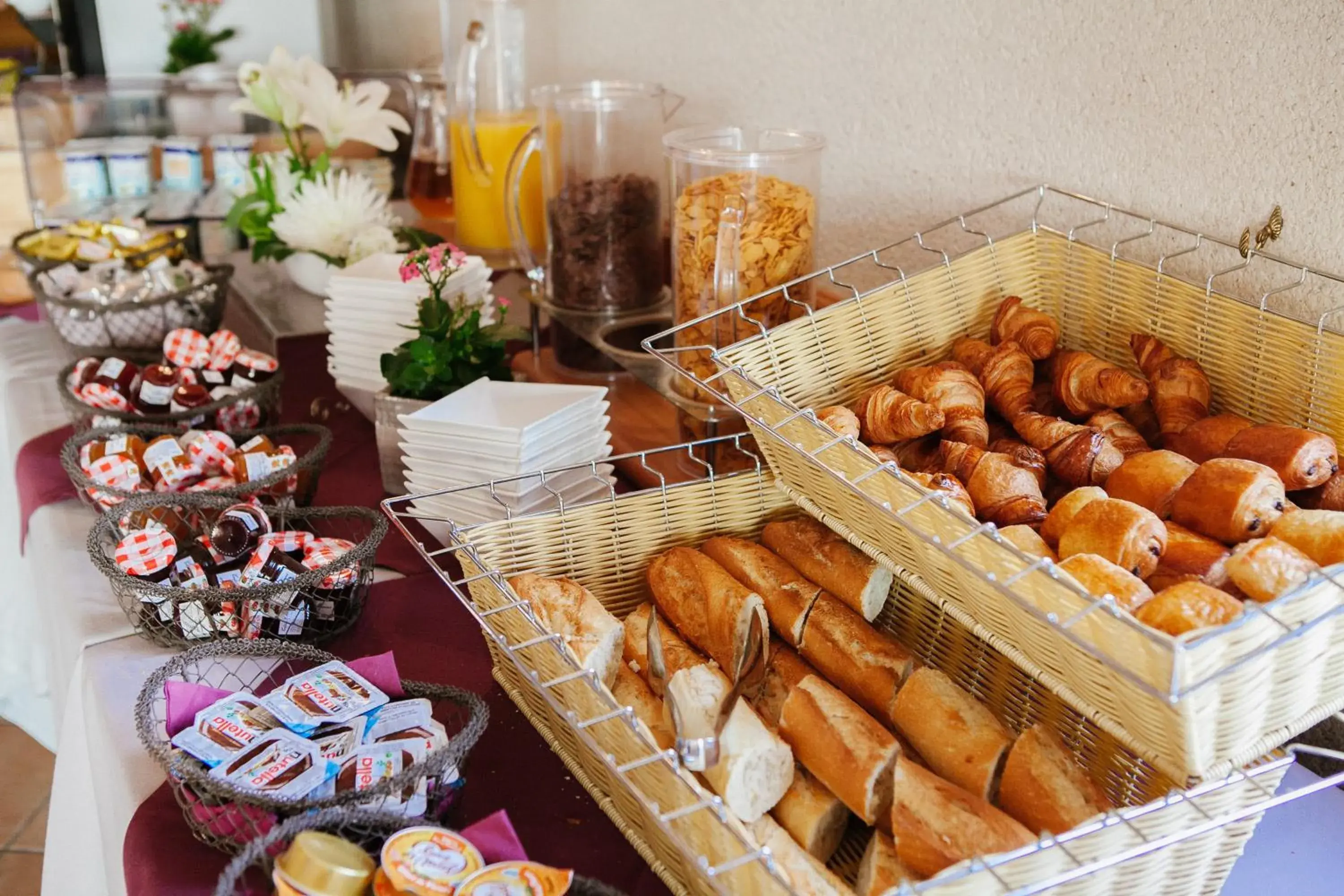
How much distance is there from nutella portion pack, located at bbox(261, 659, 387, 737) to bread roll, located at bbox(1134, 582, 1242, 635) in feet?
1.76

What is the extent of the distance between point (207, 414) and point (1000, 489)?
96 centimetres

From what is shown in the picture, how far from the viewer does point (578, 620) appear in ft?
2.85

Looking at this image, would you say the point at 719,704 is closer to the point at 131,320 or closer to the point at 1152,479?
the point at 1152,479

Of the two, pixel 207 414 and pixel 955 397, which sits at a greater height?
pixel 955 397

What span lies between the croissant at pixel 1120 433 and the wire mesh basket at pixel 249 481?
78 centimetres

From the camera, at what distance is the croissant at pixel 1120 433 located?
88 cm

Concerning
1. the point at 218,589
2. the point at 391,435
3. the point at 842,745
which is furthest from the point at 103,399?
the point at 842,745

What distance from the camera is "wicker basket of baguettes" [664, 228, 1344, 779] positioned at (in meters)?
0.61

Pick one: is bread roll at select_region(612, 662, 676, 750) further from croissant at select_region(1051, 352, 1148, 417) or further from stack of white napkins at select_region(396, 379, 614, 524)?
croissant at select_region(1051, 352, 1148, 417)

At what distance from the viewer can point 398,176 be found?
2.52 m

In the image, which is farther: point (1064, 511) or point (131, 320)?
point (131, 320)

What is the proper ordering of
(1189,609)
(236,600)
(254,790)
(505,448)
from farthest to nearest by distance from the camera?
(505,448), (236,600), (254,790), (1189,609)

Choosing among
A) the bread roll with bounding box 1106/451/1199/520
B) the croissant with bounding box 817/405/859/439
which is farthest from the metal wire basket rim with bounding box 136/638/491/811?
the bread roll with bounding box 1106/451/1199/520

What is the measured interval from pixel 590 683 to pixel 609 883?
16 centimetres
